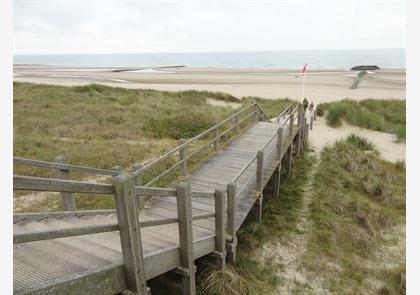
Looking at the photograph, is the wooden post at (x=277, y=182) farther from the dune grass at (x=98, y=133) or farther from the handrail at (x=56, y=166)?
the handrail at (x=56, y=166)

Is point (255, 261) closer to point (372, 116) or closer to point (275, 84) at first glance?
point (372, 116)

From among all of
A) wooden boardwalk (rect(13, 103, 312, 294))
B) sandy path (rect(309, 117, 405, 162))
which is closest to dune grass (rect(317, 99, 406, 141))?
sandy path (rect(309, 117, 405, 162))

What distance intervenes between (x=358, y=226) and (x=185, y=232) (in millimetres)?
5297

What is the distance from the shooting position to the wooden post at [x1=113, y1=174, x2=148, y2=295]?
2721 mm

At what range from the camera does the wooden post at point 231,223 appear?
5.23 metres

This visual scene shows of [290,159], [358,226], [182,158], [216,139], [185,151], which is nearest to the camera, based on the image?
[182,158]

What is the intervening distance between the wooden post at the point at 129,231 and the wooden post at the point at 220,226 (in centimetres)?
196

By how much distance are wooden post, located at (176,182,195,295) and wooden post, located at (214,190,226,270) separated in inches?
36.4

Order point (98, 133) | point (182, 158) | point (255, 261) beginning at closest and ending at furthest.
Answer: point (255, 261) < point (182, 158) < point (98, 133)

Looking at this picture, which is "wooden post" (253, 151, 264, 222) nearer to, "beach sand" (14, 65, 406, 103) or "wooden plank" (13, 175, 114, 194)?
"wooden plank" (13, 175, 114, 194)

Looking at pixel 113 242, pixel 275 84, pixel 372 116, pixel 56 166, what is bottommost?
pixel 113 242

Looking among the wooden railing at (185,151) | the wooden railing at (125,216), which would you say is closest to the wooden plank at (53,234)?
the wooden railing at (125,216)

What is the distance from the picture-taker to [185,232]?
3961 millimetres

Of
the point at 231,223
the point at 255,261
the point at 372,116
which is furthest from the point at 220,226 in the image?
the point at 372,116
